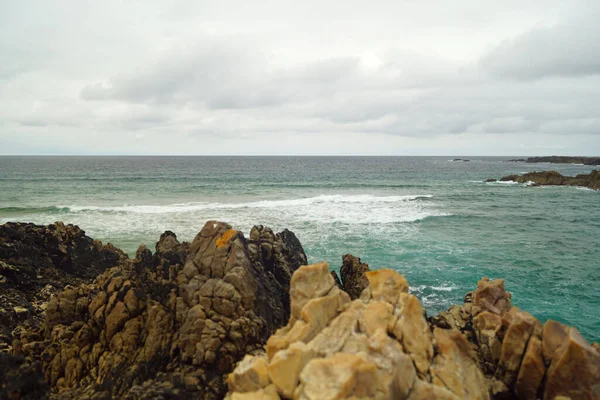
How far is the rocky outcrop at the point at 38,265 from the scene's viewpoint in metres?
12.1

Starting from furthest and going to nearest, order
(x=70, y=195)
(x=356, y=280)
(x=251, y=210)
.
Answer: (x=70, y=195)
(x=251, y=210)
(x=356, y=280)

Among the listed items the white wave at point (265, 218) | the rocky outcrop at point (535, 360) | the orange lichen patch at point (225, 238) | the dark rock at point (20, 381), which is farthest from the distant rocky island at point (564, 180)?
the dark rock at point (20, 381)

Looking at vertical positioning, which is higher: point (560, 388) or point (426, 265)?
point (560, 388)

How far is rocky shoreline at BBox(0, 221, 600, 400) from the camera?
228 inches

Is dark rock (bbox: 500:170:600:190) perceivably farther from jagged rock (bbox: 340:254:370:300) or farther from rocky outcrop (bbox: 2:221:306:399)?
rocky outcrop (bbox: 2:221:306:399)

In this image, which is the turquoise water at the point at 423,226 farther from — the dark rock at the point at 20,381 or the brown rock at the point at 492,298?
the dark rock at the point at 20,381

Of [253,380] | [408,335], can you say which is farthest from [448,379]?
[253,380]

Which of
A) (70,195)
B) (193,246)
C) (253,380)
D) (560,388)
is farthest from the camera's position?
(70,195)

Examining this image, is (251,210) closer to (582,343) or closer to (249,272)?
(249,272)

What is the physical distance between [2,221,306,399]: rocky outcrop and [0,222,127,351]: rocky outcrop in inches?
117

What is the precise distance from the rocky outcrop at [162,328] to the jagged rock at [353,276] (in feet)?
13.1

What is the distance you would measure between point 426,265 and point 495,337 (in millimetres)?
13564

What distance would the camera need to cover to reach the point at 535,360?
6664 millimetres

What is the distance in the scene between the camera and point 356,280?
49.0 ft
